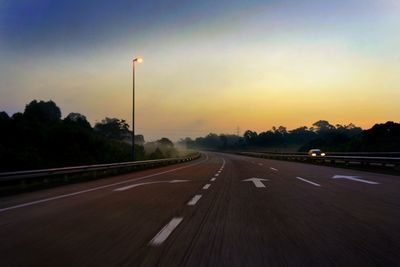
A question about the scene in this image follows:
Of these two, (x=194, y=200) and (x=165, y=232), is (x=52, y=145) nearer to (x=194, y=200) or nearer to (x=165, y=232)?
(x=194, y=200)

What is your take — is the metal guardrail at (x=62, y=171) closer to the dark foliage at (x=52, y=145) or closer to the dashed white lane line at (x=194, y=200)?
the dashed white lane line at (x=194, y=200)

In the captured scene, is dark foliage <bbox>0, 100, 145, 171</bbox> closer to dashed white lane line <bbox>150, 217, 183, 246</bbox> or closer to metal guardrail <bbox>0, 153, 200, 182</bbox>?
metal guardrail <bbox>0, 153, 200, 182</bbox>

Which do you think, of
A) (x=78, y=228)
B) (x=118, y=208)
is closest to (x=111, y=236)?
(x=78, y=228)

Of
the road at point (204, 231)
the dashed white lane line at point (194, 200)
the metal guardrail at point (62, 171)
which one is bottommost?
the road at point (204, 231)

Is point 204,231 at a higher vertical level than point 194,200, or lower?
lower

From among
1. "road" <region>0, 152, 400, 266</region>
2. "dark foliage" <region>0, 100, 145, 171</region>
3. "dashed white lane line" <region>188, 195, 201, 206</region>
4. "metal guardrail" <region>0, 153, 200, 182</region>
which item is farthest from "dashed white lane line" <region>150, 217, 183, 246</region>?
"dark foliage" <region>0, 100, 145, 171</region>

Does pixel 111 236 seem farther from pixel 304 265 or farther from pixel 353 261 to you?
pixel 353 261

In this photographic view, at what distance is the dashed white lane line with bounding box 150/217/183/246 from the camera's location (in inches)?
264

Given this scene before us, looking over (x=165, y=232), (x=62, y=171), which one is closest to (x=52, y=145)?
(x=62, y=171)

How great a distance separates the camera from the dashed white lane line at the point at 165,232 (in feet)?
22.0

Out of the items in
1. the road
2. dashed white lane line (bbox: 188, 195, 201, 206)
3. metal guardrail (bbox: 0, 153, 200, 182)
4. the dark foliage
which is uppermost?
the dark foliage

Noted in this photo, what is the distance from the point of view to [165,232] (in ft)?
24.3

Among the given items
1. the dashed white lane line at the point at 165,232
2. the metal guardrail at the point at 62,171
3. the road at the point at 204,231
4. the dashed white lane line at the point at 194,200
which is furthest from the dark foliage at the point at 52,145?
the dashed white lane line at the point at 165,232

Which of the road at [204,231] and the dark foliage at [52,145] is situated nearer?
the road at [204,231]
